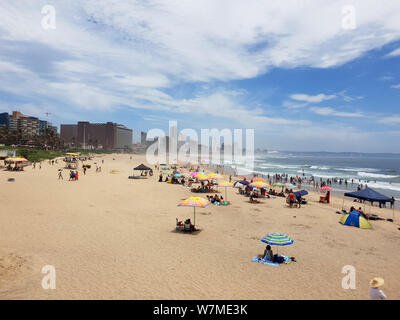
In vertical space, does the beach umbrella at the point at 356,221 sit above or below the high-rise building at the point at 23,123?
below

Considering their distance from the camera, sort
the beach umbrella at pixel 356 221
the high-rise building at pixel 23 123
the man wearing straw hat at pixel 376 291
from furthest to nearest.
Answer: the high-rise building at pixel 23 123 < the beach umbrella at pixel 356 221 < the man wearing straw hat at pixel 376 291

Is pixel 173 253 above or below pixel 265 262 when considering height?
above

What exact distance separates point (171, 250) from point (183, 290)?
2.87 metres

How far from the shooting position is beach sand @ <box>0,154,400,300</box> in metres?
6.52

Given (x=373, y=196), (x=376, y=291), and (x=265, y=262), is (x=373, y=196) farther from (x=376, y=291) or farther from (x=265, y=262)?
(x=376, y=291)

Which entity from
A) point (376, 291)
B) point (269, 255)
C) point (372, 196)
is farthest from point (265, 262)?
point (372, 196)

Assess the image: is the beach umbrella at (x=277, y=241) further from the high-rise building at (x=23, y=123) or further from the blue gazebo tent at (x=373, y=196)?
the high-rise building at (x=23, y=123)

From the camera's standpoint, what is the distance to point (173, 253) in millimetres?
8953

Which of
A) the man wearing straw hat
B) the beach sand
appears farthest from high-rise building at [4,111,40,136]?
the man wearing straw hat

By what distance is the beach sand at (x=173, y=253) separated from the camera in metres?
6.52

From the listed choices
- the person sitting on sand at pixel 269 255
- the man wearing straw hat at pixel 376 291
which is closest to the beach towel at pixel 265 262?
the person sitting on sand at pixel 269 255

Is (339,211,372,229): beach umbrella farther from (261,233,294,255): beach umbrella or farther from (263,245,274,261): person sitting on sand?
(263,245,274,261): person sitting on sand

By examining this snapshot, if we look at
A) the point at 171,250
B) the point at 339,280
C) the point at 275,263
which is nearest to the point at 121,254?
the point at 171,250
